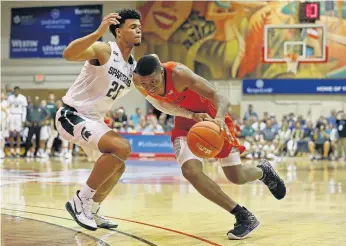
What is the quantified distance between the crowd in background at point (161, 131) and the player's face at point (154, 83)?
14086 mm

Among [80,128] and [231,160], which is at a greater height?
[80,128]

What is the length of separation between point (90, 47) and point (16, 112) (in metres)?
14.8

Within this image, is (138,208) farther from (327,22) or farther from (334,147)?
(327,22)

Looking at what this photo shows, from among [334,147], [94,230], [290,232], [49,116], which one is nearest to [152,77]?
[94,230]

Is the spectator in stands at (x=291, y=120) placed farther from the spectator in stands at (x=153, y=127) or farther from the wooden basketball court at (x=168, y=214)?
the wooden basketball court at (x=168, y=214)

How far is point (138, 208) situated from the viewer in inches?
284

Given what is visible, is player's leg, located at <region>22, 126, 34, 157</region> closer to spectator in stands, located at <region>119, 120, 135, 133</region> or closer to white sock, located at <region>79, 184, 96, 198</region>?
spectator in stands, located at <region>119, 120, 135, 133</region>

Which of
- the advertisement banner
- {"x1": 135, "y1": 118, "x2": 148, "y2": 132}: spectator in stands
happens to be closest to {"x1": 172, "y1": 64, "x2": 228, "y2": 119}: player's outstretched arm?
the advertisement banner

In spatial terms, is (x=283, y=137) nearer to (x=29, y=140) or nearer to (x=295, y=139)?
(x=295, y=139)

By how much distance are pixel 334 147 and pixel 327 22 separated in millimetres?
5385

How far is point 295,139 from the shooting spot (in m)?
21.8

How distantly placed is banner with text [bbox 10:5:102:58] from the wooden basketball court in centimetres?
1741

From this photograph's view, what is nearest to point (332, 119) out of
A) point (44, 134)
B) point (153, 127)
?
point (153, 127)

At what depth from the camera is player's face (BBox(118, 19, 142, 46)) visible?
18.2ft
